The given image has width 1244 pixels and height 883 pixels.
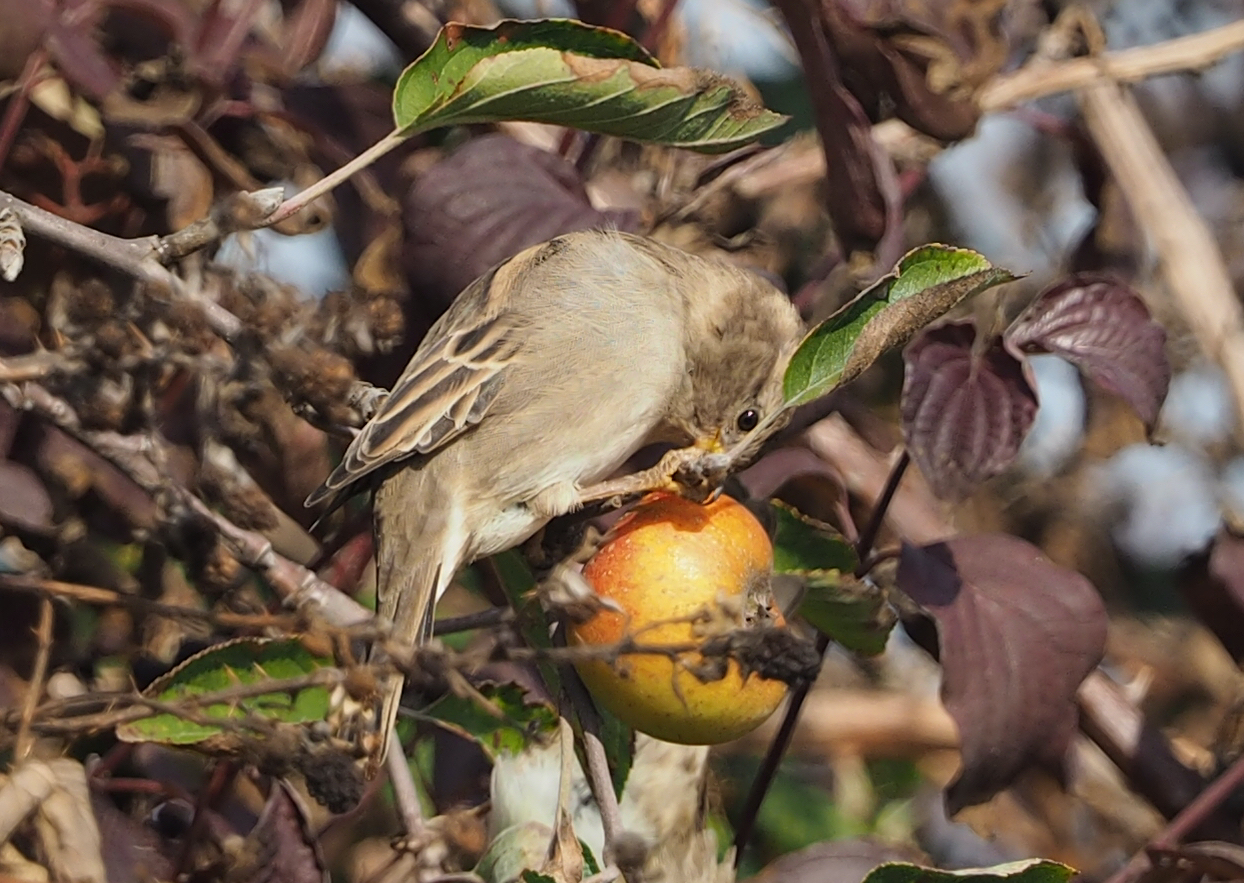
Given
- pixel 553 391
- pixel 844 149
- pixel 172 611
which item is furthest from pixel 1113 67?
pixel 172 611

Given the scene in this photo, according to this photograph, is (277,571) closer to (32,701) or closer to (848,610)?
(32,701)

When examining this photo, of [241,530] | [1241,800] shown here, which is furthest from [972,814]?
Answer: [241,530]

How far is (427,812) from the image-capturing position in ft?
9.88

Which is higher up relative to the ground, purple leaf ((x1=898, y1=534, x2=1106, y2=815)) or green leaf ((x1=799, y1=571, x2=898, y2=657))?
green leaf ((x1=799, y1=571, x2=898, y2=657))

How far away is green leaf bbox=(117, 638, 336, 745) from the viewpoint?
195cm

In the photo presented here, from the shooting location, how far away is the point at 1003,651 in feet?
7.08

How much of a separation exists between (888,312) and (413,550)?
0.99 metres

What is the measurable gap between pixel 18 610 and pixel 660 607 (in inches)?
49.8

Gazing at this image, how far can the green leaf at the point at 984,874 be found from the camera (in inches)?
66.6

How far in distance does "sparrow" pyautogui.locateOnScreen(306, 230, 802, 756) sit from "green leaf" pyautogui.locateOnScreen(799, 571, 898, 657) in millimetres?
371

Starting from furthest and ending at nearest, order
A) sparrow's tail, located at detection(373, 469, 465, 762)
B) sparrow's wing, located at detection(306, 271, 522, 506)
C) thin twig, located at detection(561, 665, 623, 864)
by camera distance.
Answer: sparrow's tail, located at detection(373, 469, 465, 762) < sparrow's wing, located at detection(306, 271, 522, 506) < thin twig, located at detection(561, 665, 623, 864)

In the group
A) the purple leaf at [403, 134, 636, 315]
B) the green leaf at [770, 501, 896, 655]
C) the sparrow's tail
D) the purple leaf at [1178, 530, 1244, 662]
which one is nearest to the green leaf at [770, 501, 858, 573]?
the green leaf at [770, 501, 896, 655]

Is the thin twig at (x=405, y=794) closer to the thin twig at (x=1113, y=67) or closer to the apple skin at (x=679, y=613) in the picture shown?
the apple skin at (x=679, y=613)

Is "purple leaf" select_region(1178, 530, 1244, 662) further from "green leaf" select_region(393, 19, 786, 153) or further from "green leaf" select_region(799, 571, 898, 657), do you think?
"green leaf" select_region(393, 19, 786, 153)
